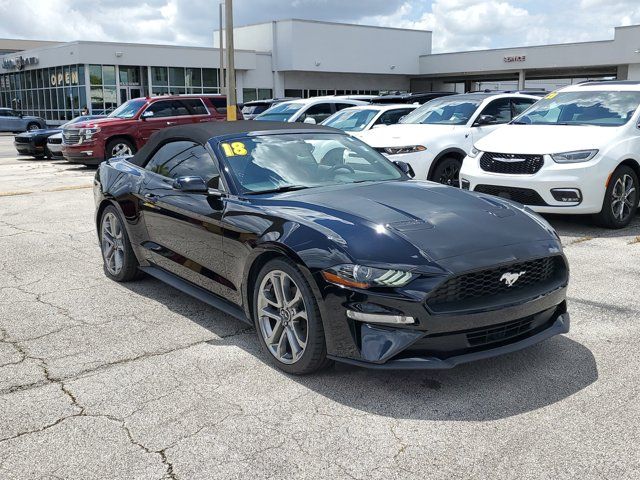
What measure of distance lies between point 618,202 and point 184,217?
Answer: 5660 mm

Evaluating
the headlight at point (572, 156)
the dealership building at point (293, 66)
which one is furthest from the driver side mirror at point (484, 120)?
the dealership building at point (293, 66)

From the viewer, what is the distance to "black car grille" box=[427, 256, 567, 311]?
142 inches

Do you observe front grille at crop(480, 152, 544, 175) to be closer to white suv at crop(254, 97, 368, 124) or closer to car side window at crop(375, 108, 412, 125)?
car side window at crop(375, 108, 412, 125)

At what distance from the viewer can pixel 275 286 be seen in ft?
13.4

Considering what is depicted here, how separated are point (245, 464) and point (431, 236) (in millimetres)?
1609

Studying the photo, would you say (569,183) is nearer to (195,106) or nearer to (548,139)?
(548,139)

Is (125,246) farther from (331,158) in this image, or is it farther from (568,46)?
(568,46)

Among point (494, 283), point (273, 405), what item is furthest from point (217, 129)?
point (494, 283)

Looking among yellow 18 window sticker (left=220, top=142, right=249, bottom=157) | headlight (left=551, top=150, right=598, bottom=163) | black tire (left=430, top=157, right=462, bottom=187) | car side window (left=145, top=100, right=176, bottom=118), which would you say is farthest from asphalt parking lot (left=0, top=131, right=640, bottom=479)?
car side window (left=145, top=100, right=176, bottom=118)

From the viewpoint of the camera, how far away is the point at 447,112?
36.9 feet

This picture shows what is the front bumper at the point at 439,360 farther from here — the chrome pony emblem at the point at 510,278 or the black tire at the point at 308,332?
the chrome pony emblem at the point at 510,278

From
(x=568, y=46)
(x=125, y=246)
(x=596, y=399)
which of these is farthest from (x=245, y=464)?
(x=568, y=46)

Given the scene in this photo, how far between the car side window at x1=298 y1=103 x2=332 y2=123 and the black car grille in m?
12.1

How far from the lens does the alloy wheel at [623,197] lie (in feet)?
26.8
